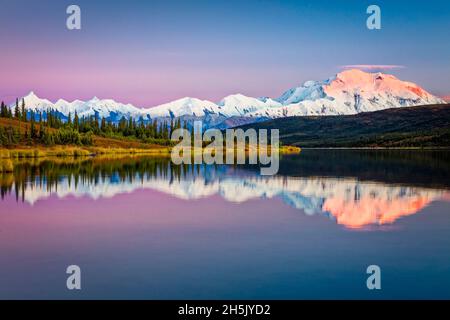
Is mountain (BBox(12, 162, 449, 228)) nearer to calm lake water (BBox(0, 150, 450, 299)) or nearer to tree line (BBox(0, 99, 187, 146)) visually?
calm lake water (BBox(0, 150, 450, 299))

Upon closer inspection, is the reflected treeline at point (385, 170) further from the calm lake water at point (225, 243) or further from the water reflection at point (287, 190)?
the calm lake water at point (225, 243)

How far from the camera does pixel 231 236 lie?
71.9 feet

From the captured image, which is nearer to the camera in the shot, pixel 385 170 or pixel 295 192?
pixel 295 192

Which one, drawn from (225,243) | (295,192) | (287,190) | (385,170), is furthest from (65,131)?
(225,243)

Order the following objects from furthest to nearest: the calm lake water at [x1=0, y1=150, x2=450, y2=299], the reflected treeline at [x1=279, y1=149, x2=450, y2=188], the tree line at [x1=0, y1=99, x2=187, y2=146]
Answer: the tree line at [x1=0, y1=99, x2=187, y2=146]
the reflected treeline at [x1=279, y1=149, x2=450, y2=188]
the calm lake water at [x1=0, y1=150, x2=450, y2=299]

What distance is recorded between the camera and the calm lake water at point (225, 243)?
14.7 metres

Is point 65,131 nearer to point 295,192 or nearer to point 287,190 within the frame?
point 287,190

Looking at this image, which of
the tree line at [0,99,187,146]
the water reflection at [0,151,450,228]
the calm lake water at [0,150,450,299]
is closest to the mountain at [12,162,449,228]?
the water reflection at [0,151,450,228]

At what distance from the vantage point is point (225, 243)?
66.8 feet

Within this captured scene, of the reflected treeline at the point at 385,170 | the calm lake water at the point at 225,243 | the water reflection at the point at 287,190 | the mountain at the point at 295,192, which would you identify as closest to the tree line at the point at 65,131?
the reflected treeline at the point at 385,170

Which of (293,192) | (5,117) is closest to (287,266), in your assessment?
(293,192)

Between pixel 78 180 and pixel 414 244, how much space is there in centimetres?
3252

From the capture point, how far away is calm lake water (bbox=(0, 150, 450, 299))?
14.7m

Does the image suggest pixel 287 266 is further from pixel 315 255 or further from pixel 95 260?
pixel 95 260
